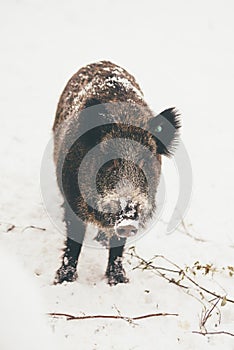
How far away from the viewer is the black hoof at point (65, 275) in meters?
4.50

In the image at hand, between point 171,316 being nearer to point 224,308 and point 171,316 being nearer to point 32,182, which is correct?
point 224,308

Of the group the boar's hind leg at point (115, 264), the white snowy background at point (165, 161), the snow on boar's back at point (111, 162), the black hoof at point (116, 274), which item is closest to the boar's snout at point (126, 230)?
the snow on boar's back at point (111, 162)

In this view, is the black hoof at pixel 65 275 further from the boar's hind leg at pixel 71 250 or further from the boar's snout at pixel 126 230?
the boar's snout at pixel 126 230

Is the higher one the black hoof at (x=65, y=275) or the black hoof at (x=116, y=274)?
the black hoof at (x=116, y=274)

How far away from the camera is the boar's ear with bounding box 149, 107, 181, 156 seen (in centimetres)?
404

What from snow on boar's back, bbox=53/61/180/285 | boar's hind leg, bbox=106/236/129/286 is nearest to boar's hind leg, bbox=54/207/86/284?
snow on boar's back, bbox=53/61/180/285

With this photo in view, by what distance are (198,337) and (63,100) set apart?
2.91m

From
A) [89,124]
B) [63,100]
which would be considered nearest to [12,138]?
[63,100]

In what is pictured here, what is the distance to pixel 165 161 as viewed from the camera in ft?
24.5

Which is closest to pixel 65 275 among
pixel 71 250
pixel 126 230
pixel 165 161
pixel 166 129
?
pixel 71 250

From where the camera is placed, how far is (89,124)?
3998 mm

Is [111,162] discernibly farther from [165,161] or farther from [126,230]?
[165,161]

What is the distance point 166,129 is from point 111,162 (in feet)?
2.16

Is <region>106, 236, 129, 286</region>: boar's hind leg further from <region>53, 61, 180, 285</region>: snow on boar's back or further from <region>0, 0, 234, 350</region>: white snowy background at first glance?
<region>0, 0, 234, 350</region>: white snowy background
